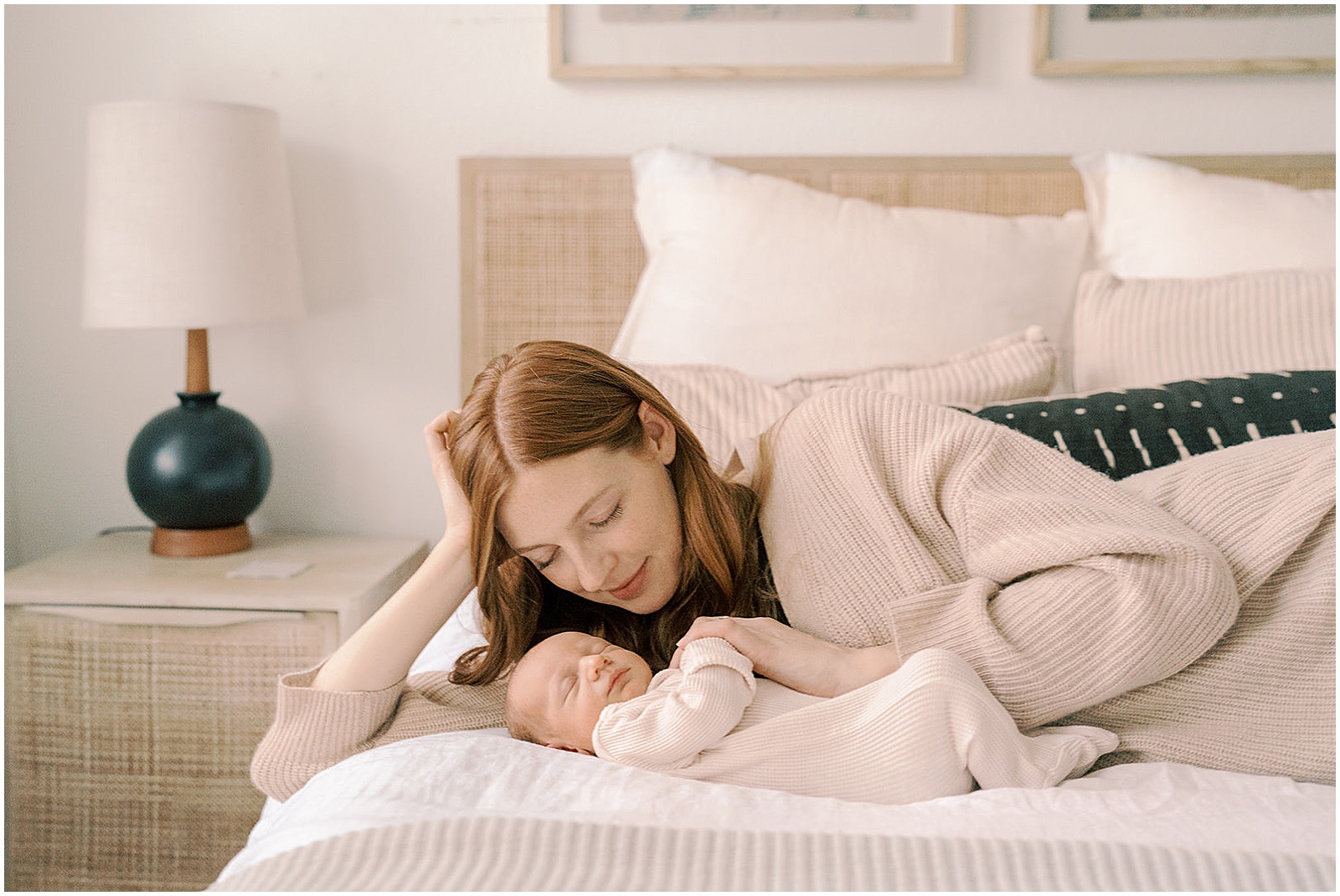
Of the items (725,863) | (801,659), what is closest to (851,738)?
(801,659)

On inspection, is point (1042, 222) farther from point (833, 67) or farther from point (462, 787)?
point (462, 787)

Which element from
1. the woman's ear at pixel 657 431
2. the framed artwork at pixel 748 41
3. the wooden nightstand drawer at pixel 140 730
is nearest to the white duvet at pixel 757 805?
the woman's ear at pixel 657 431

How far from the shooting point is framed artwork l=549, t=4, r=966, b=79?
78.9 inches

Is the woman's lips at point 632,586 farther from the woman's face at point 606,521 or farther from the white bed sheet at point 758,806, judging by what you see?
the white bed sheet at point 758,806

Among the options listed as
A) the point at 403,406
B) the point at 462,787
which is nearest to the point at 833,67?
the point at 403,406

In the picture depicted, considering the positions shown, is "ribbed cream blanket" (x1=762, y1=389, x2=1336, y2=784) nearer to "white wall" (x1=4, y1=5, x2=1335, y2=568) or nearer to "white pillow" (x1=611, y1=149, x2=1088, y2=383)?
"white pillow" (x1=611, y1=149, x2=1088, y2=383)

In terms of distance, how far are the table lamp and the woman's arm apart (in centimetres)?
85

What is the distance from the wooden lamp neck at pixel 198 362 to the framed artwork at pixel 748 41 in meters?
0.82

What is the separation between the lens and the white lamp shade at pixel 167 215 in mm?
1804

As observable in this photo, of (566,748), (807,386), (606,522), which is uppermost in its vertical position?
(807,386)

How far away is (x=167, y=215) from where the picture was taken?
1.80 m

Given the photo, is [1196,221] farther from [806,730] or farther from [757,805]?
[757,805]

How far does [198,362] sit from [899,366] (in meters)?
1.28

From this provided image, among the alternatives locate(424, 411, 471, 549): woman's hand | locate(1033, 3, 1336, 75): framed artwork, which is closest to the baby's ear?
locate(424, 411, 471, 549): woman's hand
